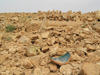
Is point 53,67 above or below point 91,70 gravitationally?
below

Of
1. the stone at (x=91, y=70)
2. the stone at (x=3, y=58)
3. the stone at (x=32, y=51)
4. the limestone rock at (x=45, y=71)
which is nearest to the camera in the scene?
the stone at (x=91, y=70)

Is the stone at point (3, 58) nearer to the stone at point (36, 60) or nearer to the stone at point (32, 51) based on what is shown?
the stone at point (32, 51)

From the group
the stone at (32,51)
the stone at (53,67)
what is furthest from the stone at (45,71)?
the stone at (32,51)

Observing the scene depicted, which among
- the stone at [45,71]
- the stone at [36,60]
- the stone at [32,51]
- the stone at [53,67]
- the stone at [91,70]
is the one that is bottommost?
the stone at [45,71]

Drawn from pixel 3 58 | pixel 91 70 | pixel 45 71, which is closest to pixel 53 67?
pixel 45 71

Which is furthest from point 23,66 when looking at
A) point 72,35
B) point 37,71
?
point 72,35

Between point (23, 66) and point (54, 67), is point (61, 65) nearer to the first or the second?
point (54, 67)

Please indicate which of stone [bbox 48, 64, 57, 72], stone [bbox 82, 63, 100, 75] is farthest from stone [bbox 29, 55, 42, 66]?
stone [bbox 82, 63, 100, 75]

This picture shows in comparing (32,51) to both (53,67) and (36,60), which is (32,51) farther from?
(53,67)

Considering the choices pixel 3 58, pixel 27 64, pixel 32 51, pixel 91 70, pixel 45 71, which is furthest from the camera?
pixel 32 51

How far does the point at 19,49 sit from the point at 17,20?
20.8ft

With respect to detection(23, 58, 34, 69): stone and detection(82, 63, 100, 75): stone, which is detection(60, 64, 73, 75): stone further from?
detection(23, 58, 34, 69): stone

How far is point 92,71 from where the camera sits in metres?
1.93

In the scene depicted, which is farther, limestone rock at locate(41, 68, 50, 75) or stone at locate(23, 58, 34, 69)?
stone at locate(23, 58, 34, 69)
